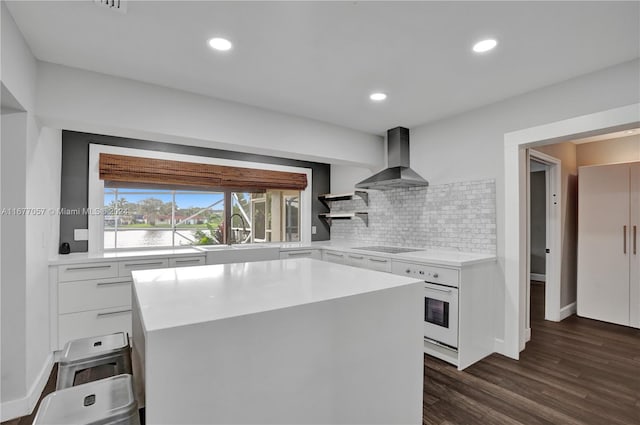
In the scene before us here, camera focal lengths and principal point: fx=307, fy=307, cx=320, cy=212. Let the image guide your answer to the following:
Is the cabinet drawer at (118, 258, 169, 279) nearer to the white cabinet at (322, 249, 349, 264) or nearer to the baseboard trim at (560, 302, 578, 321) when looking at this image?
the white cabinet at (322, 249, 349, 264)

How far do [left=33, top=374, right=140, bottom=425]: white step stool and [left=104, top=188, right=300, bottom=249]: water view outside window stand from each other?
9.22 ft

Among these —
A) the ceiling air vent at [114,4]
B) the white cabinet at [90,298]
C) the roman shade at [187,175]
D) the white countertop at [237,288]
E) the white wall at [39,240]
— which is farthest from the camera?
the roman shade at [187,175]

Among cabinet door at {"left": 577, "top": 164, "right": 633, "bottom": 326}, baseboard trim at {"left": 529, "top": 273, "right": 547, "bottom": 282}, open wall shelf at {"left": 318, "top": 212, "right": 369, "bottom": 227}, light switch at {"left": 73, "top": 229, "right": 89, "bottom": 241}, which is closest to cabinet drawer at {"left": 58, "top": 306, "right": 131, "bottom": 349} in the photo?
light switch at {"left": 73, "top": 229, "right": 89, "bottom": 241}

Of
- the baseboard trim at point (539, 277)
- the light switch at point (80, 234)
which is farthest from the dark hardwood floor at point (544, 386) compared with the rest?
the baseboard trim at point (539, 277)

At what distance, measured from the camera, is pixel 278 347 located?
1.13 m

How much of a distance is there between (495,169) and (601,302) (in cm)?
247

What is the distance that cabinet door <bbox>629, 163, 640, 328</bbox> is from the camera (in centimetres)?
358

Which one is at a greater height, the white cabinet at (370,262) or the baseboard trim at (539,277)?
the white cabinet at (370,262)

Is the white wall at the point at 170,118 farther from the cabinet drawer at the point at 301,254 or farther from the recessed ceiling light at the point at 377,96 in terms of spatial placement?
the cabinet drawer at the point at 301,254

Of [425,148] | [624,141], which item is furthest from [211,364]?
[624,141]

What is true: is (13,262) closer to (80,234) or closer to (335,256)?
(80,234)

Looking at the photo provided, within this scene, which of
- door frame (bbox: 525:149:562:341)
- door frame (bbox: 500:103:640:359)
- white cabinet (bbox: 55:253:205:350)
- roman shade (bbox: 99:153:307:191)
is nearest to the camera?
white cabinet (bbox: 55:253:205:350)

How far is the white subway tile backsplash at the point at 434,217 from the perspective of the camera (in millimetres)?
3113

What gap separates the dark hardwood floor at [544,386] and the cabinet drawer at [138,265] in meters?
0.86
